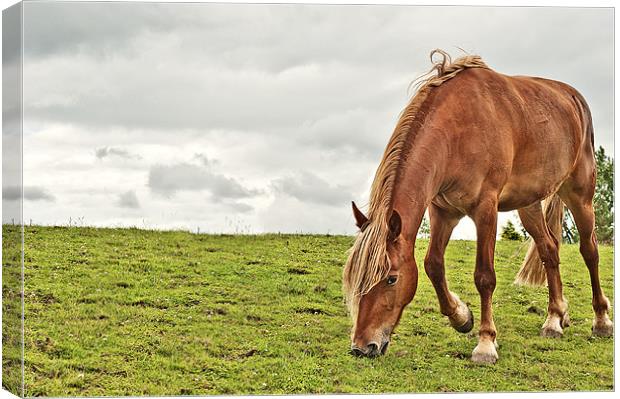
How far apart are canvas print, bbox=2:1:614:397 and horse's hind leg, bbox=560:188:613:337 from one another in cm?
3

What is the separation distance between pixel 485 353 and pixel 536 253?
1.72 metres

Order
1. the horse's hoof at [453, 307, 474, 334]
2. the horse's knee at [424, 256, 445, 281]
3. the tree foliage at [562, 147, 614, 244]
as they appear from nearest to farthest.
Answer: the horse's knee at [424, 256, 445, 281]
the horse's hoof at [453, 307, 474, 334]
the tree foliage at [562, 147, 614, 244]

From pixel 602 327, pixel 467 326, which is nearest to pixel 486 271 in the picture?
pixel 467 326

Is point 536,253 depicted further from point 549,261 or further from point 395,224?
point 395,224

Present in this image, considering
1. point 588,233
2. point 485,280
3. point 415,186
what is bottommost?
point 485,280

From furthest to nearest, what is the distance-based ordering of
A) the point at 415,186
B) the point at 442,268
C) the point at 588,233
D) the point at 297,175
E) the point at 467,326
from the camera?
the point at 588,233 < the point at 297,175 < the point at 467,326 < the point at 442,268 < the point at 415,186

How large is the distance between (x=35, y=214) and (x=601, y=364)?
490 centimetres

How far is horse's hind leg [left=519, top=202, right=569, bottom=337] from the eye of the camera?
7.33m

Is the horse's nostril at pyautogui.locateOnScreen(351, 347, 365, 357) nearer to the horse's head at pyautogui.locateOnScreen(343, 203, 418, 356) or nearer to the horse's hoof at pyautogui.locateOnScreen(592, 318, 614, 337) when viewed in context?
the horse's head at pyautogui.locateOnScreen(343, 203, 418, 356)

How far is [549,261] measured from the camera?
7.54 m

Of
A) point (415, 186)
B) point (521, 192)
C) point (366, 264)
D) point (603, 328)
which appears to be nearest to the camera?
point (366, 264)

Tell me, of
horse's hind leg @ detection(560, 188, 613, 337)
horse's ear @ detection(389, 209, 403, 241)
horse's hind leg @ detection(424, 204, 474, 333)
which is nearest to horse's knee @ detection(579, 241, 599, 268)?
horse's hind leg @ detection(560, 188, 613, 337)

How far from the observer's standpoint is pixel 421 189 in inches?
230

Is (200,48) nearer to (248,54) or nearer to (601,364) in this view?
(248,54)
